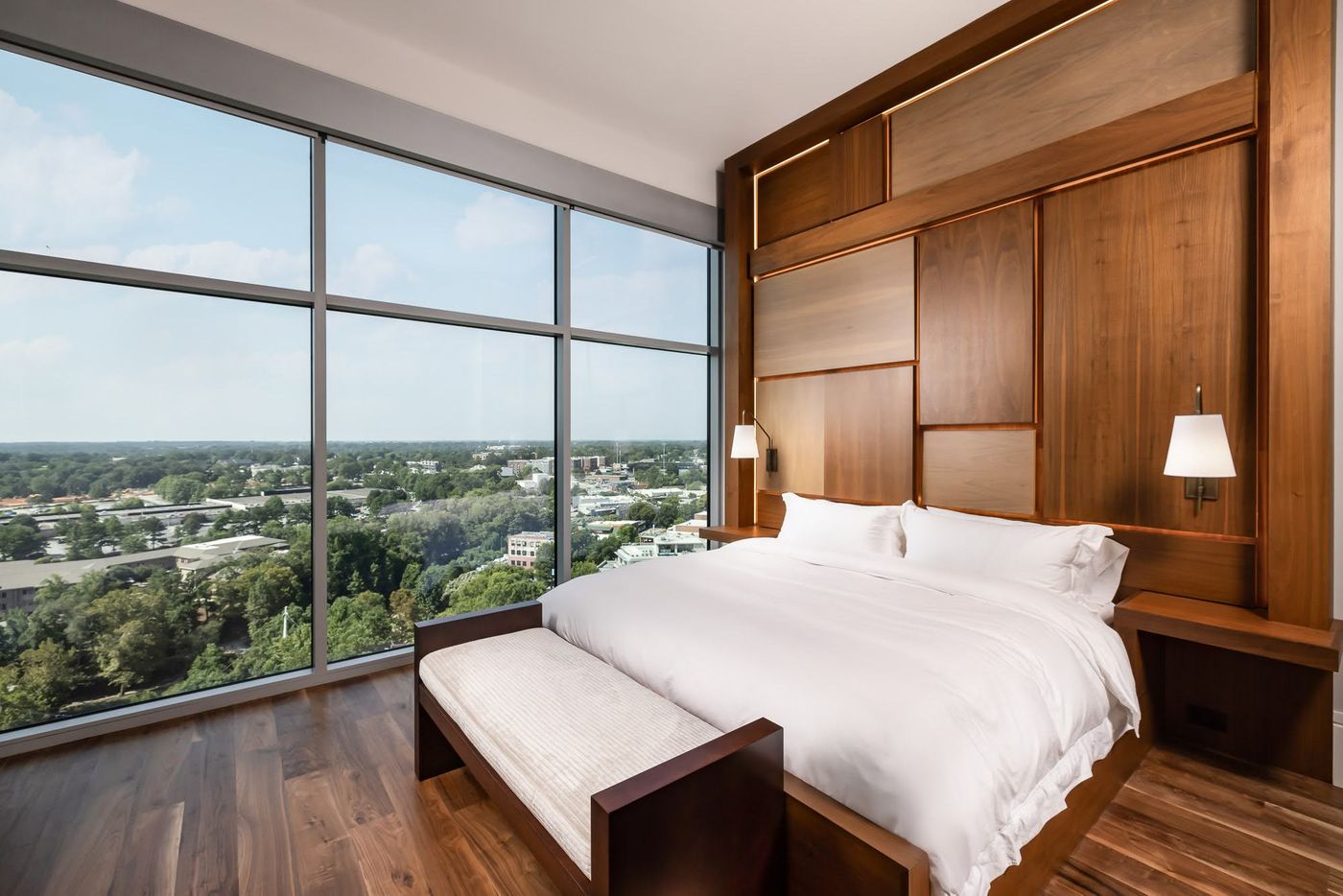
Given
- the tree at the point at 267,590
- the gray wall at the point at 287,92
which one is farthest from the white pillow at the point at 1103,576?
the tree at the point at 267,590

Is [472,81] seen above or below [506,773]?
above

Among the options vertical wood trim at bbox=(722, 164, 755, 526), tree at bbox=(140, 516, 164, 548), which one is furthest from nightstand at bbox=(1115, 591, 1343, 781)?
tree at bbox=(140, 516, 164, 548)

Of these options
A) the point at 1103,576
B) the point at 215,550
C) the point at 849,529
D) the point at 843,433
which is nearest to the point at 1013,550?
the point at 1103,576

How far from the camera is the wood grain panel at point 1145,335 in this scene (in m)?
2.16

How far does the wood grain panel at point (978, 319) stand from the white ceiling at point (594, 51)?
1.01 meters

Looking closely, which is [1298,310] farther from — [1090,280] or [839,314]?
[839,314]

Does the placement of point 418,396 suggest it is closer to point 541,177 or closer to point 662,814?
point 541,177

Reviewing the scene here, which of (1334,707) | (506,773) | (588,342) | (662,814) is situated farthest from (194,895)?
(1334,707)

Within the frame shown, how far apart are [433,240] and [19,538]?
2092 mm

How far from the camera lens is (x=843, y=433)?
11.6ft

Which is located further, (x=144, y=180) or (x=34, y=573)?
(x=144, y=180)

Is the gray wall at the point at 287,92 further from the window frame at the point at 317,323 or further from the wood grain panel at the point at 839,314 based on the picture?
the wood grain panel at the point at 839,314

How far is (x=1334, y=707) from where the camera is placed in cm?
204

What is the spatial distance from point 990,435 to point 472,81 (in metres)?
3.28
